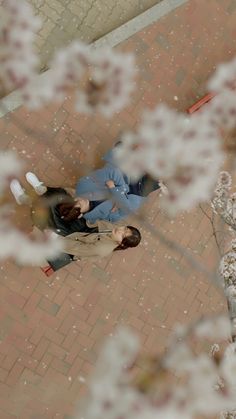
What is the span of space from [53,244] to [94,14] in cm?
308

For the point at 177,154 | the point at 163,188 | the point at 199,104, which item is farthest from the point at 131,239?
the point at 199,104

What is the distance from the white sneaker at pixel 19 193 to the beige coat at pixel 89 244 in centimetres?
61

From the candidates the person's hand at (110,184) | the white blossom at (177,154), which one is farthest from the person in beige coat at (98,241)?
the white blossom at (177,154)

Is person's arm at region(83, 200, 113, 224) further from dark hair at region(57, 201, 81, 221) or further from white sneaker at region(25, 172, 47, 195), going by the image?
white sneaker at region(25, 172, 47, 195)

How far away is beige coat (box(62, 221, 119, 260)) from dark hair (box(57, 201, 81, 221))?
0.56ft

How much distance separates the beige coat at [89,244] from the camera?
5.54 metres

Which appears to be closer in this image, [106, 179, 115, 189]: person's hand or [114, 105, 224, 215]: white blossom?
[114, 105, 224, 215]: white blossom

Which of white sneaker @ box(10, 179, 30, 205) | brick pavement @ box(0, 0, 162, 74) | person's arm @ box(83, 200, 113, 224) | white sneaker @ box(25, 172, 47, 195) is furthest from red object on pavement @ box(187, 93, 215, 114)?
white sneaker @ box(10, 179, 30, 205)

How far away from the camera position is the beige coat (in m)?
5.54

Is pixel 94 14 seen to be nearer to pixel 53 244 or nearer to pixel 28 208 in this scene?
pixel 28 208

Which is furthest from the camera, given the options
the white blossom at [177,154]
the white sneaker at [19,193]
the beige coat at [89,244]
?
the white sneaker at [19,193]

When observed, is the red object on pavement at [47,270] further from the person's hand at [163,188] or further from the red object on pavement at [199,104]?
the red object on pavement at [199,104]

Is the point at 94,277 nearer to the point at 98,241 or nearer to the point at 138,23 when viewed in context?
the point at 98,241

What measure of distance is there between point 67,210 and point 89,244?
369mm
